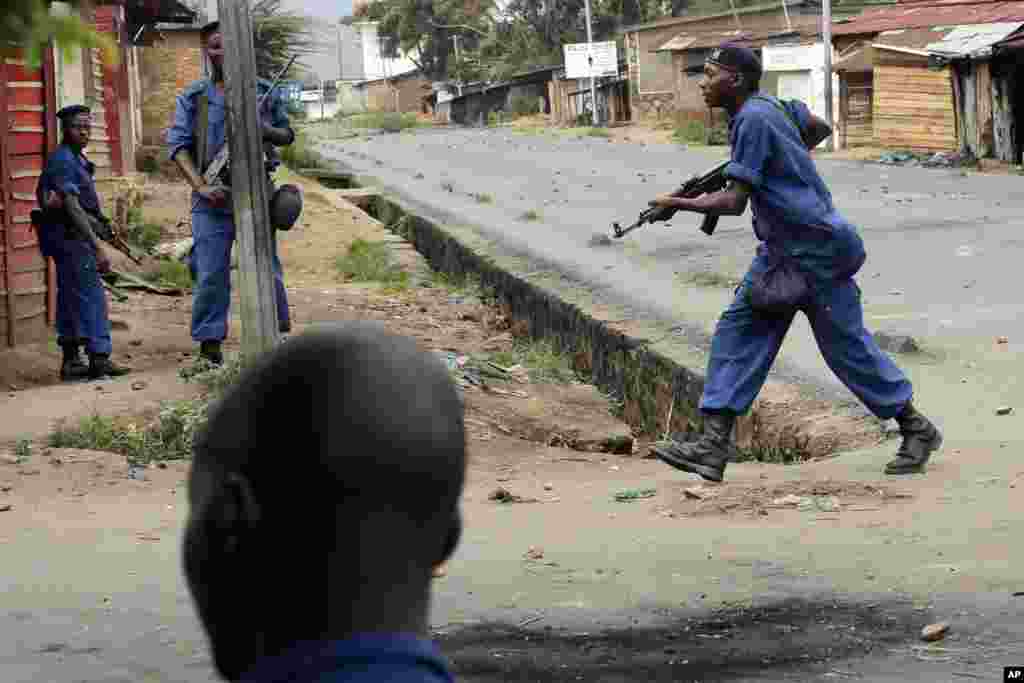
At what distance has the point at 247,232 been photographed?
8.94 m

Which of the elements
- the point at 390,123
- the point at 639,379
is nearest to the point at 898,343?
the point at 639,379

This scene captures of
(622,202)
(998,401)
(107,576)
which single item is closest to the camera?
(107,576)

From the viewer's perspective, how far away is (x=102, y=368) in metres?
10.1

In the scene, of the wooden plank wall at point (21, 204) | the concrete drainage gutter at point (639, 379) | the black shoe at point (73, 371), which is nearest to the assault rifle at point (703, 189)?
the concrete drainage gutter at point (639, 379)

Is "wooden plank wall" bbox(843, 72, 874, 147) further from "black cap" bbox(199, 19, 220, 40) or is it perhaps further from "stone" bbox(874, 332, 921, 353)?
"black cap" bbox(199, 19, 220, 40)

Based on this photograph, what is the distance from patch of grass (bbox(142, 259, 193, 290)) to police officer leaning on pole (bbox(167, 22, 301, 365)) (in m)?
4.68

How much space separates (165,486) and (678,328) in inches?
187

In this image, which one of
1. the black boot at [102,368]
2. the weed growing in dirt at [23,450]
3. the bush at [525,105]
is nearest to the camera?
the weed growing in dirt at [23,450]

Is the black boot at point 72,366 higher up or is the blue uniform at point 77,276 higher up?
the blue uniform at point 77,276

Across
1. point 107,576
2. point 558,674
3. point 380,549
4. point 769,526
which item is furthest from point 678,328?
point 380,549

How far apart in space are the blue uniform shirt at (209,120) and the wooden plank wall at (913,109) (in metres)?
26.8

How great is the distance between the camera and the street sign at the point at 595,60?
208ft

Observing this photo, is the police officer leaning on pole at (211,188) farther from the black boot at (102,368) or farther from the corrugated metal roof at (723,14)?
the corrugated metal roof at (723,14)

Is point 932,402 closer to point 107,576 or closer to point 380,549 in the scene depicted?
point 107,576
